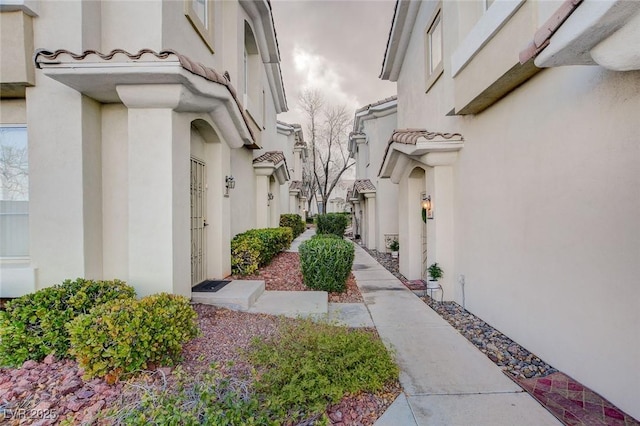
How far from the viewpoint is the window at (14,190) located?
207 inches

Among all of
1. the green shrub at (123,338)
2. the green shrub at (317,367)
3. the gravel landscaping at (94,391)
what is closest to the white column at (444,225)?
the green shrub at (317,367)

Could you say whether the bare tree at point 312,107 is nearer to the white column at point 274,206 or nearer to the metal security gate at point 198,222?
the white column at point 274,206

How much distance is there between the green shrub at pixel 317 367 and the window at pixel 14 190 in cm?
488

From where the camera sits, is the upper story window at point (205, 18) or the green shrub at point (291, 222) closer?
the upper story window at point (205, 18)

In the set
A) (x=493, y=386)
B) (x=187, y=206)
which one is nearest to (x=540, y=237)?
(x=493, y=386)

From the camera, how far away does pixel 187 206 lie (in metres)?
5.42

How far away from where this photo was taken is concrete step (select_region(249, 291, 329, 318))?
565 centimetres

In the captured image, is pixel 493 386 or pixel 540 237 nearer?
pixel 493 386

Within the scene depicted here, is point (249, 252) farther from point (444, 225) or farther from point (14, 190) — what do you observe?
point (444, 225)

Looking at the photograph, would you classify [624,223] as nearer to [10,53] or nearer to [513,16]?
[513,16]

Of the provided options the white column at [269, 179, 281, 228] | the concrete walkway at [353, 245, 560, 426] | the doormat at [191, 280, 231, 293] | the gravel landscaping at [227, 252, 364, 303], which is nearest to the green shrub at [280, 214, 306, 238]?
the white column at [269, 179, 281, 228]

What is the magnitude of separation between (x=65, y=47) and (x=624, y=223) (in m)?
8.42

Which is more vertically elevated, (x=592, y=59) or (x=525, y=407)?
(x=592, y=59)

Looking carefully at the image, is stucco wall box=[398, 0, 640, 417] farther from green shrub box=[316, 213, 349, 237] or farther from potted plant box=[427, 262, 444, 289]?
green shrub box=[316, 213, 349, 237]
